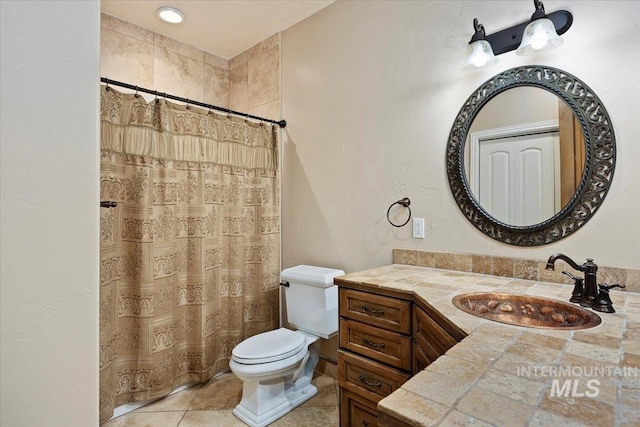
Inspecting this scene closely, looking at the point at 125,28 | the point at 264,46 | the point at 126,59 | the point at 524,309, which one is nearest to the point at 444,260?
the point at 524,309

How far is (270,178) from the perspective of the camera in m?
2.68

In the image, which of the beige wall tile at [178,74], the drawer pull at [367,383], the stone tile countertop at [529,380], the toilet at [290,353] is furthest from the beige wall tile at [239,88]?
the stone tile countertop at [529,380]

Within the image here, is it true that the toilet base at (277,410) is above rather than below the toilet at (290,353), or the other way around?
below

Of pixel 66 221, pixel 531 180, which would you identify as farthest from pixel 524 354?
pixel 66 221

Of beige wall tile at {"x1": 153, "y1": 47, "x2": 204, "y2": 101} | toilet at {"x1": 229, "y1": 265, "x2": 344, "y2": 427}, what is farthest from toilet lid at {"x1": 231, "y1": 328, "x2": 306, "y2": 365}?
beige wall tile at {"x1": 153, "y1": 47, "x2": 204, "y2": 101}

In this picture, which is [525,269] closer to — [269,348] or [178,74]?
[269,348]

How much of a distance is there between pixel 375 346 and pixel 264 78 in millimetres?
2407

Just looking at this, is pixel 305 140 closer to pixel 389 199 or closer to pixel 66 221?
pixel 389 199

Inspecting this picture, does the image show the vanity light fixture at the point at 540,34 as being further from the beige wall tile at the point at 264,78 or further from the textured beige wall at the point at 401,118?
the beige wall tile at the point at 264,78

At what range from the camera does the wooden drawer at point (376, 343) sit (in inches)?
54.9

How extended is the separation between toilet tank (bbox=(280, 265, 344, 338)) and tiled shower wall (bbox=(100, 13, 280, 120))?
1.41 meters

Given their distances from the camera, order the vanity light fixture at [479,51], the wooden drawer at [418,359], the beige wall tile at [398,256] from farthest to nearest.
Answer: the beige wall tile at [398,256], the vanity light fixture at [479,51], the wooden drawer at [418,359]

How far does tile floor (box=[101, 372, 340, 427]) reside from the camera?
1.88 metres

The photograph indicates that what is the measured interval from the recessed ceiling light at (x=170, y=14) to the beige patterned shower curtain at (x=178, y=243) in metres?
0.88
